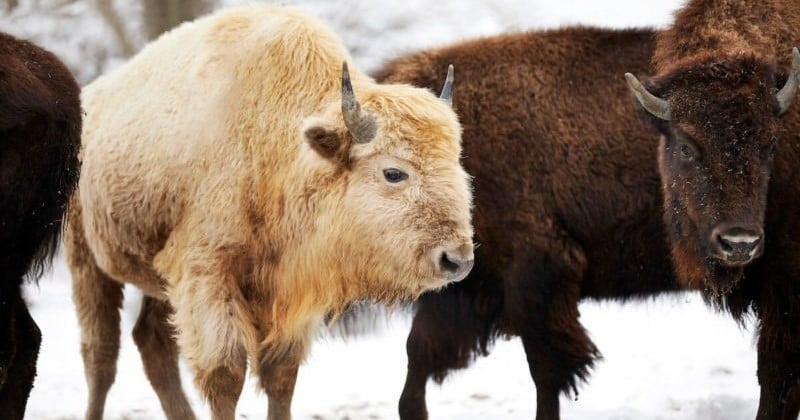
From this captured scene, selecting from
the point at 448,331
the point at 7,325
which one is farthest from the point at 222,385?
the point at 448,331

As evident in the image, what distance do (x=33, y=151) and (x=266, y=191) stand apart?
1111 millimetres

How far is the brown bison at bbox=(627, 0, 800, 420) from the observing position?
5.64m

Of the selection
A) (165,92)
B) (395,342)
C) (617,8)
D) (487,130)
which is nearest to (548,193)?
(487,130)

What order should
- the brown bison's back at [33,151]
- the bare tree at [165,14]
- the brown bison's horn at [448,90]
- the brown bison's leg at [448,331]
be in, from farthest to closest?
the bare tree at [165,14] < the brown bison's leg at [448,331] < the brown bison's horn at [448,90] < the brown bison's back at [33,151]

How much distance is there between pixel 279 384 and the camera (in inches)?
243

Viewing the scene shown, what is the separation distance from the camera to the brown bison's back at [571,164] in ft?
22.0

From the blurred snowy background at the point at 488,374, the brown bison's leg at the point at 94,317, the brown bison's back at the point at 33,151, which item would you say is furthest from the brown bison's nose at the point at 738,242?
the brown bison's leg at the point at 94,317

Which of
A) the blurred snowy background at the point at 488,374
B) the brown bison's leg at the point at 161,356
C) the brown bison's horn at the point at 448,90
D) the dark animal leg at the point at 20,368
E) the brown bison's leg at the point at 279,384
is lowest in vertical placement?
the blurred snowy background at the point at 488,374

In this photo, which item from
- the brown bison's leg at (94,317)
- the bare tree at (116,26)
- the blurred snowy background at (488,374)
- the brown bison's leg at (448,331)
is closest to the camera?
the brown bison's leg at (448,331)

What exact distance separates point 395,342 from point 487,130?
2.94 meters

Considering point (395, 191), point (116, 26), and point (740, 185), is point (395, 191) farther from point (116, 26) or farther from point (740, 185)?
point (116, 26)

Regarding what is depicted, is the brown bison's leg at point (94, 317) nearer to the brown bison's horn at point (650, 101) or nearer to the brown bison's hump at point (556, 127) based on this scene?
the brown bison's hump at point (556, 127)

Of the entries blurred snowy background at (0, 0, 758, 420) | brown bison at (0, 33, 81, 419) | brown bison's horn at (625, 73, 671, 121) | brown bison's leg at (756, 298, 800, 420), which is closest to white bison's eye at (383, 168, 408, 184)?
brown bison's horn at (625, 73, 671, 121)

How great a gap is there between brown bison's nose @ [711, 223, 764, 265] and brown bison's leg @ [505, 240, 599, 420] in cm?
122
